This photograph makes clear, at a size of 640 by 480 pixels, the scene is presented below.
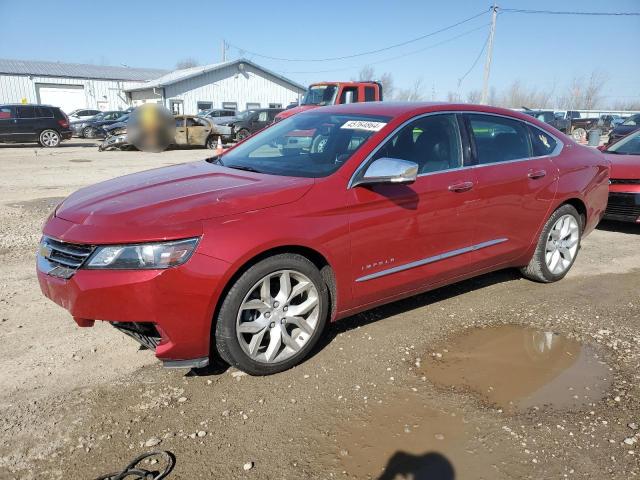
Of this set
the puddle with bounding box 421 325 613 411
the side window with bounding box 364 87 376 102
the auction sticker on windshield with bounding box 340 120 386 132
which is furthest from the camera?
the side window with bounding box 364 87 376 102

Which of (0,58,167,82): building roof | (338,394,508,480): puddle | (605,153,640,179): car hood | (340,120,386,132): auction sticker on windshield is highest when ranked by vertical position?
(0,58,167,82): building roof

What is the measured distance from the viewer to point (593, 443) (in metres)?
2.55

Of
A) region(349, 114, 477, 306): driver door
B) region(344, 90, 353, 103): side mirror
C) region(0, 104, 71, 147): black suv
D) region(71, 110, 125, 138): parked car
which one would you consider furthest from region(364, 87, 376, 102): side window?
region(71, 110, 125, 138): parked car

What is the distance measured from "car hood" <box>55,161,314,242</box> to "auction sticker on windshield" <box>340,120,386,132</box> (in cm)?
Result: 72

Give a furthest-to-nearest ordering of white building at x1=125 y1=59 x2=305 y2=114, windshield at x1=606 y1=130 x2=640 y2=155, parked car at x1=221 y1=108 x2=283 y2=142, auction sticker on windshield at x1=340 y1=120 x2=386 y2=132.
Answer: white building at x1=125 y1=59 x2=305 y2=114
parked car at x1=221 y1=108 x2=283 y2=142
windshield at x1=606 y1=130 x2=640 y2=155
auction sticker on windshield at x1=340 y1=120 x2=386 y2=132

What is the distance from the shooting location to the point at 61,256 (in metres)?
2.85

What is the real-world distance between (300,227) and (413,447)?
4.47ft

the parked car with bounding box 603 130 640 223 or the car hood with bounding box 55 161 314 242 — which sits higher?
the car hood with bounding box 55 161 314 242

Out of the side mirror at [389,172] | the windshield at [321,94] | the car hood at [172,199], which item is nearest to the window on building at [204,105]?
the windshield at [321,94]

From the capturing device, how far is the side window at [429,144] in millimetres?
3586

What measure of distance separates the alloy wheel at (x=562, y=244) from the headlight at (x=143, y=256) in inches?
138

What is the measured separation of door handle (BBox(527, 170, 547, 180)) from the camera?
4.27 meters

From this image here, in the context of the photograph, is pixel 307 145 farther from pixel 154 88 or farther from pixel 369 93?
pixel 154 88

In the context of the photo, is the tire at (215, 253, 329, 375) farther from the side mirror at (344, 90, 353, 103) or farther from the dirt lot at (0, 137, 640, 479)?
the side mirror at (344, 90, 353, 103)
